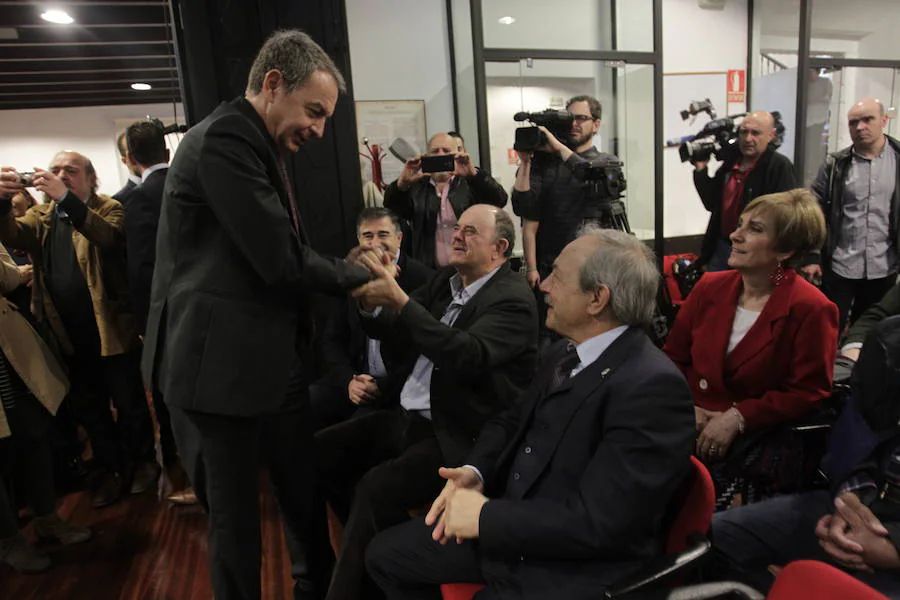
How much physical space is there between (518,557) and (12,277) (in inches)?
82.3

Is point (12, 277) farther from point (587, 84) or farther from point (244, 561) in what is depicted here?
point (587, 84)

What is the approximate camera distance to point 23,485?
7.05ft

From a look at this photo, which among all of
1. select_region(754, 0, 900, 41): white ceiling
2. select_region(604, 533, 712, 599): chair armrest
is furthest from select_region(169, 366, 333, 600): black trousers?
select_region(754, 0, 900, 41): white ceiling

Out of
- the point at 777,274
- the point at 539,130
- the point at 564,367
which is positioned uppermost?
the point at 539,130

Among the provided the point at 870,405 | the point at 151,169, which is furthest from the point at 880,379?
the point at 151,169

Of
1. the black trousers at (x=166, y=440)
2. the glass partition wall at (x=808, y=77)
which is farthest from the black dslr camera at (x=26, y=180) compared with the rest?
the glass partition wall at (x=808, y=77)

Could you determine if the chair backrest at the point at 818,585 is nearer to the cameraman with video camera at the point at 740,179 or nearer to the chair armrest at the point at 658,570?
the chair armrest at the point at 658,570

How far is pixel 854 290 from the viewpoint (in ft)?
10.0

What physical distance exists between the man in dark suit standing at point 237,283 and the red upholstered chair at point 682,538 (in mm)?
574

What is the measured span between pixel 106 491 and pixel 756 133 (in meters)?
3.41

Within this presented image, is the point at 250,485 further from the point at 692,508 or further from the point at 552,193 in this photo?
the point at 552,193

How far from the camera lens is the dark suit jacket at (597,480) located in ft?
3.38

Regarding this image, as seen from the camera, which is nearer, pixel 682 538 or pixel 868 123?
pixel 682 538

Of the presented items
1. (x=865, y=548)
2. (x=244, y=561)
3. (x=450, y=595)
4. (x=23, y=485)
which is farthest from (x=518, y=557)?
(x=23, y=485)
